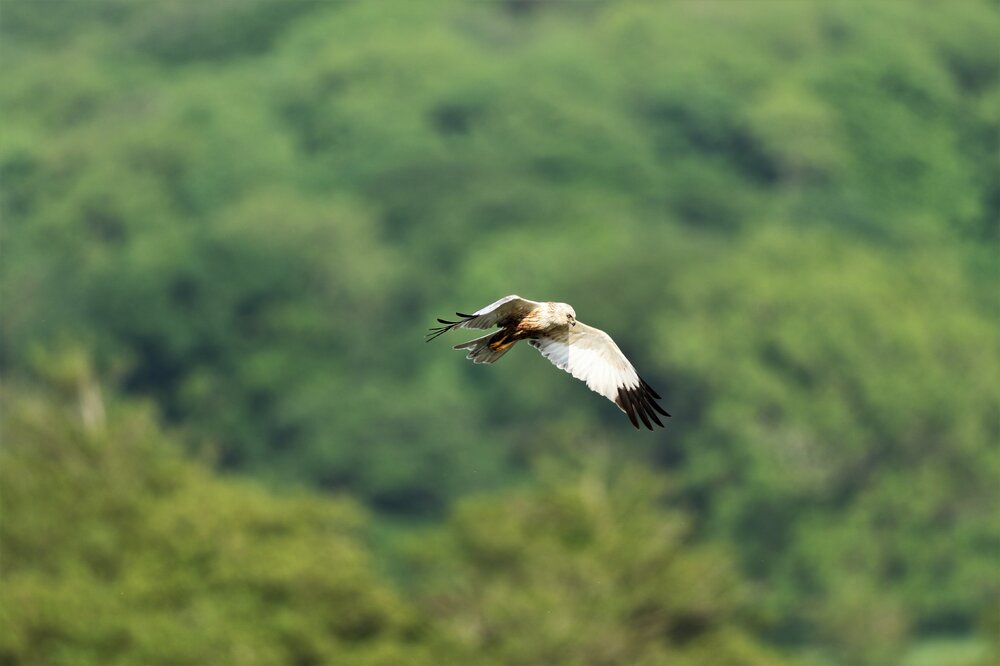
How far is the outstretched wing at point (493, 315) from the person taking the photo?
14523 mm

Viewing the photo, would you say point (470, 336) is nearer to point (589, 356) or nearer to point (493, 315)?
point (589, 356)

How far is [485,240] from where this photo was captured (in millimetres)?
107438

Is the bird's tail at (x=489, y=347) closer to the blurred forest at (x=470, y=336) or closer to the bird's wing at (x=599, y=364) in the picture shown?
the bird's wing at (x=599, y=364)

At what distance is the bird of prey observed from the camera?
16.1m

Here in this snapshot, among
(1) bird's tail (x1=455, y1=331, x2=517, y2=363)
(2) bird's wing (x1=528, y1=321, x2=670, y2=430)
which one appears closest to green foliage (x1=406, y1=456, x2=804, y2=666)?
(2) bird's wing (x1=528, y1=321, x2=670, y2=430)

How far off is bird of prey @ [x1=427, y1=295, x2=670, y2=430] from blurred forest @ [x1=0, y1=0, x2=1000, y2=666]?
79.6 ft

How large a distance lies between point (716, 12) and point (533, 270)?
133 ft

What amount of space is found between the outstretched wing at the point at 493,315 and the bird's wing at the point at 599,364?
77cm

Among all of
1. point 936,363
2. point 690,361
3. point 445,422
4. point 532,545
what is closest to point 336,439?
point 445,422

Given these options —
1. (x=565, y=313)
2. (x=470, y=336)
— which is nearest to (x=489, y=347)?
(x=565, y=313)

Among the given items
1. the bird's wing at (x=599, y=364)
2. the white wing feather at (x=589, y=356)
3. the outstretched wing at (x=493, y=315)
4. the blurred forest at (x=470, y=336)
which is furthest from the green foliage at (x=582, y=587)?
the outstretched wing at (x=493, y=315)

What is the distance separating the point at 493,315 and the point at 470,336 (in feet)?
111

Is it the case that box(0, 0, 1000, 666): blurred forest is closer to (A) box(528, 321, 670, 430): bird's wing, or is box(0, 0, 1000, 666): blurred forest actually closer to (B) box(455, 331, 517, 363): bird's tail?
(A) box(528, 321, 670, 430): bird's wing

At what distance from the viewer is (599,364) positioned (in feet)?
55.8
